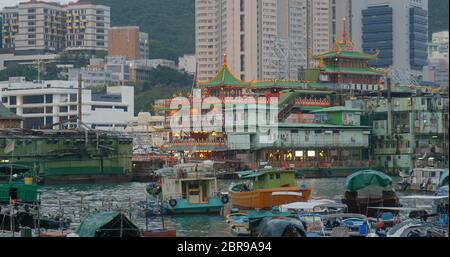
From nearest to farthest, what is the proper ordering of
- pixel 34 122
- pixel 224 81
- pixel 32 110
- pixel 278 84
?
pixel 278 84
pixel 224 81
pixel 34 122
pixel 32 110

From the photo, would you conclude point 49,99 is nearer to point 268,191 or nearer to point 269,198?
point 268,191

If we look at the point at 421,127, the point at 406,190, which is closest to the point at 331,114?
the point at 421,127

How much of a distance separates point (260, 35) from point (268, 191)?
111704 millimetres

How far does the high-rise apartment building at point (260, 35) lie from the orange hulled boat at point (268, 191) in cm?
10701

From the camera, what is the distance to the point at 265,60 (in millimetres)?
160000

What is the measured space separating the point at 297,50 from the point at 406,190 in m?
110

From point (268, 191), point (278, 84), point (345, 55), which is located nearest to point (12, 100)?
point (278, 84)

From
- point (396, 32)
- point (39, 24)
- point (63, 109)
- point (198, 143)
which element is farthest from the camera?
point (39, 24)

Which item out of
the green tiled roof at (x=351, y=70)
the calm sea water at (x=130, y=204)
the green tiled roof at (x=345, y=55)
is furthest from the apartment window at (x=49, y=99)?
the calm sea water at (x=130, y=204)

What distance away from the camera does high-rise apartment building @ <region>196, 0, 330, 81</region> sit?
156875 millimetres

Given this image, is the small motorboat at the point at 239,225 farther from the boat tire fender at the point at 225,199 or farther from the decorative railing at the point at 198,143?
the decorative railing at the point at 198,143

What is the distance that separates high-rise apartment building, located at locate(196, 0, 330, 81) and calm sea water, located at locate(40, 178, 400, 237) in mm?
72661

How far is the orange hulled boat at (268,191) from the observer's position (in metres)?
45.6

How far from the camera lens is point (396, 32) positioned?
189 m
